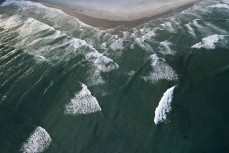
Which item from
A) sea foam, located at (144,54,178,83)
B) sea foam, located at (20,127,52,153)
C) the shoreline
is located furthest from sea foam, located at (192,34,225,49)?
sea foam, located at (20,127,52,153)

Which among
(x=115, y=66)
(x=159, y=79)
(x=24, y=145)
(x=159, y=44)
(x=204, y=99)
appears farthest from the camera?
(x=159, y=44)

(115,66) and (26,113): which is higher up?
(115,66)

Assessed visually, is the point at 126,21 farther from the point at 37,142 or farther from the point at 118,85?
the point at 37,142

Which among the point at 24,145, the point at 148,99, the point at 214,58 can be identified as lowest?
the point at 24,145

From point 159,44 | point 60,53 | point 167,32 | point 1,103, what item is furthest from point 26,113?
point 167,32

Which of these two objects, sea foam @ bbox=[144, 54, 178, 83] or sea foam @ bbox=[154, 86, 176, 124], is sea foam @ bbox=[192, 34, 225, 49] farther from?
sea foam @ bbox=[154, 86, 176, 124]

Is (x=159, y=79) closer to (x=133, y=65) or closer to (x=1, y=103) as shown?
(x=133, y=65)
